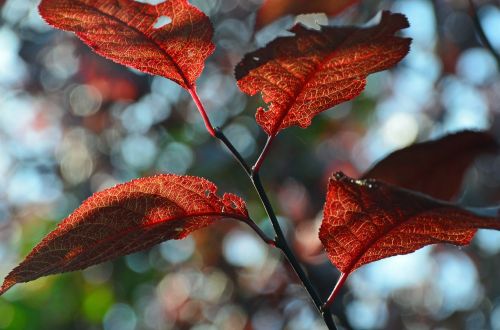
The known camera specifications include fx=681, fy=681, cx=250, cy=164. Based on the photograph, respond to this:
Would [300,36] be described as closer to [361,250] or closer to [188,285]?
[361,250]

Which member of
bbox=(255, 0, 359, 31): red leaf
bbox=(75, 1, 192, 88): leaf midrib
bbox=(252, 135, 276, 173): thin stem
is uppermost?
bbox=(75, 1, 192, 88): leaf midrib

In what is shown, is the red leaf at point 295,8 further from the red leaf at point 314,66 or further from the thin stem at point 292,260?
the thin stem at point 292,260

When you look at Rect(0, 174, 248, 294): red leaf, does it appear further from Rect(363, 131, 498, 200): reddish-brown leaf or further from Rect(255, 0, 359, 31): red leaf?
Rect(255, 0, 359, 31): red leaf

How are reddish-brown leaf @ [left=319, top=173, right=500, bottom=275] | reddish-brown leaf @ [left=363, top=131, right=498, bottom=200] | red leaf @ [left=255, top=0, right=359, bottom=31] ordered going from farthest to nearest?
1. red leaf @ [left=255, top=0, right=359, bottom=31]
2. reddish-brown leaf @ [left=363, top=131, right=498, bottom=200]
3. reddish-brown leaf @ [left=319, top=173, right=500, bottom=275]

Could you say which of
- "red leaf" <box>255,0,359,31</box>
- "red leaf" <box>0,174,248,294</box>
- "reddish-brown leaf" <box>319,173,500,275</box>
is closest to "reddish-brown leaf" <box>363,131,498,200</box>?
"reddish-brown leaf" <box>319,173,500,275</box>

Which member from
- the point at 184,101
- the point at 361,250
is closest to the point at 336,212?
the point at 361,250

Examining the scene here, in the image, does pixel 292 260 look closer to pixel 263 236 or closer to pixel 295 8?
pixel 263 236
